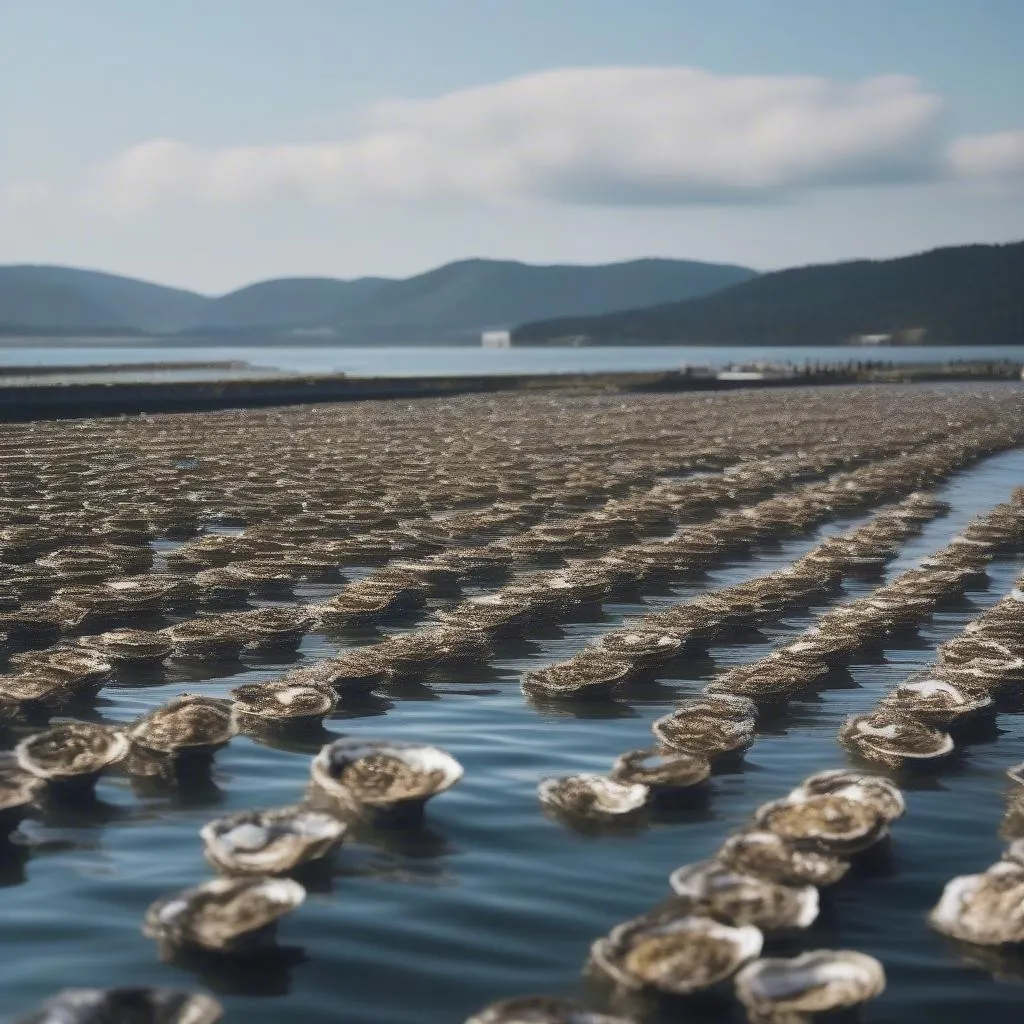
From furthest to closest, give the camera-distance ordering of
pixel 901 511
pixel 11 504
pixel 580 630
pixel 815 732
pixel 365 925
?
1. pixel 901 511
2. pixel 11 504
3. pixel 580 630
4. pixel 815 732
5. pixel 365 925

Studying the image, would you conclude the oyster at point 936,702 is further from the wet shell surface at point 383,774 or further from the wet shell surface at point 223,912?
the wet shell surface at point 223,912

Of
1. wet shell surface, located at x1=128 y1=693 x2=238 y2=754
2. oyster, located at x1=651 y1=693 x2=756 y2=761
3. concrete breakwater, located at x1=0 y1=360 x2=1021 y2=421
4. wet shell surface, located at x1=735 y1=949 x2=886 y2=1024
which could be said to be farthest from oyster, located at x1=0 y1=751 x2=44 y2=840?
concrete breakwater, located at x1=0 y1=360 x2=1021 y2=421

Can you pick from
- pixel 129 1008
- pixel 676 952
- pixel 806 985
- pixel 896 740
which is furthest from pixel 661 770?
pixel 129 1008

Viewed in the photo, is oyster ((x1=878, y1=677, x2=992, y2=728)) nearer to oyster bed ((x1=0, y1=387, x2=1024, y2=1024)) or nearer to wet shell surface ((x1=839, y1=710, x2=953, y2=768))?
wet shell surface ((x1=839, y1=710, x2=953, y2=768))

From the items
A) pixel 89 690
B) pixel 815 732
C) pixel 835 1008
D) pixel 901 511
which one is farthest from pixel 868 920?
pixel 901 511

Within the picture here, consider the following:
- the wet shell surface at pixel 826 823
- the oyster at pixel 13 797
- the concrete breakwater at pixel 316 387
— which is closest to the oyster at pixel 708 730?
the wet shell surface at pixel 826 823

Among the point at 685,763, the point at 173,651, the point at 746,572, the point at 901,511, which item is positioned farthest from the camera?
the point at 901,511

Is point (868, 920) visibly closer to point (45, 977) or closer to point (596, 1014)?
point (596, 1014)
